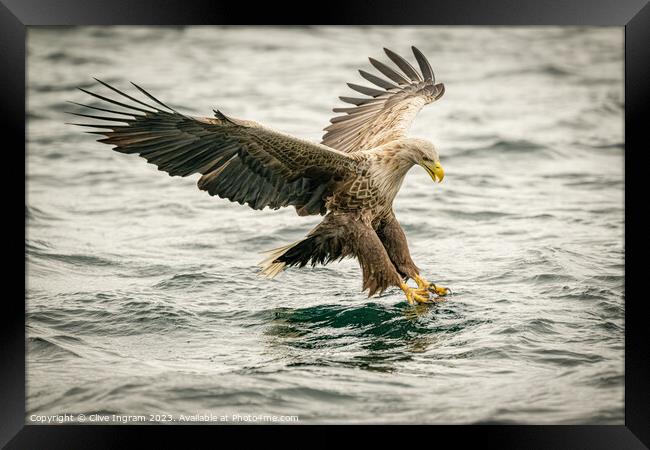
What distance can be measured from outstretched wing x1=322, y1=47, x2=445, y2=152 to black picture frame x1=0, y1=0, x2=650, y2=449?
5.73ft

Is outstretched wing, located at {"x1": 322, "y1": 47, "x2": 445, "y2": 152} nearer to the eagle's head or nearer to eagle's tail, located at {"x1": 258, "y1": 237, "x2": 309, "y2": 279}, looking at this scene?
the eagle's head

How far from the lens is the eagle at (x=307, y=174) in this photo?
6.19 meters

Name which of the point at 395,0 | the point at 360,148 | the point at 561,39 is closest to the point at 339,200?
the point at 360,148

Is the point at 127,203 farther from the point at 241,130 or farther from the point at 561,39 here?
the point at 561,39

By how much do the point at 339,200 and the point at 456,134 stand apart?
4273mm

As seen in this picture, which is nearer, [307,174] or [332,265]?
[307,174]

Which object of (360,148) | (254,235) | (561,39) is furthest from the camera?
(561,39)

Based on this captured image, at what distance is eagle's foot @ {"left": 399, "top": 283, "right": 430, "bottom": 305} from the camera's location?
6.76m

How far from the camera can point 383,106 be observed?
7.90 metres

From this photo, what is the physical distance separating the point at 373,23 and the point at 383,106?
6.55ft

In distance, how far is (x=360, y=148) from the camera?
7605 mm

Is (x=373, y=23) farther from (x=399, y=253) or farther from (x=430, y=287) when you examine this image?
(x=430, y=287)

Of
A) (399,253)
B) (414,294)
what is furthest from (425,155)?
(414,294)

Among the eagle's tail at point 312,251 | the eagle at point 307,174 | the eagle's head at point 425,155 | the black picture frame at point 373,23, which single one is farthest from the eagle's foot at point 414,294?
the black picture frame at point 373,23
